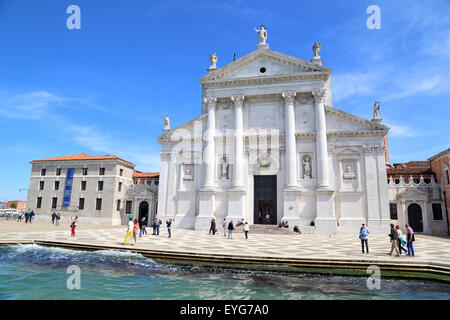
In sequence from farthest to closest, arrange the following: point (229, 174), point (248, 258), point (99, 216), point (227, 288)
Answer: point (99, 216) → point (229, 174) → point (248, 258) → point (227, 288)

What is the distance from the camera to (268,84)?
3191cm

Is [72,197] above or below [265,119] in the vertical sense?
below

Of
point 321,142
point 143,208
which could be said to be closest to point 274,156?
point 321,142

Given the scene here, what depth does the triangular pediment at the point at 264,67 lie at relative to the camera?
1217 inches

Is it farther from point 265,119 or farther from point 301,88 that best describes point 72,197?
point 301,88

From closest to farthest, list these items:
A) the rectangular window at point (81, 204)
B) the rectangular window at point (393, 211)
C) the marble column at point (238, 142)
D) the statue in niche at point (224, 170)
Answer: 1. the marble column at point (238, 142)
2. the rectangular window at point (393, 211)
3. the statue in niche at point (224, 170)
4. the rectangular window at point (81, 204)

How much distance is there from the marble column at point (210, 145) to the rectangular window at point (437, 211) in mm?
23956

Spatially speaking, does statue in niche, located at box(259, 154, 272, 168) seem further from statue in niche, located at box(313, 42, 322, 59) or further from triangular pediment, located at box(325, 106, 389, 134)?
statue in niche, located at box(313, 42, 322, 59)

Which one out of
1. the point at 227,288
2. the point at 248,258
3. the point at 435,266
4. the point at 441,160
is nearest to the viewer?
the point at 227,288

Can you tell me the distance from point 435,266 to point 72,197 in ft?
144

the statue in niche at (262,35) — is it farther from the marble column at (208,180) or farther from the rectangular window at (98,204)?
the rectangular window at (98,204)

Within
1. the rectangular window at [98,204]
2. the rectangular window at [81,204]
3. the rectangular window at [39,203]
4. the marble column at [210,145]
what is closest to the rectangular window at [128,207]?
the rectangular window at [98,204]

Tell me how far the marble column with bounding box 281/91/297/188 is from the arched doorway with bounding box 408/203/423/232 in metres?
13.3
